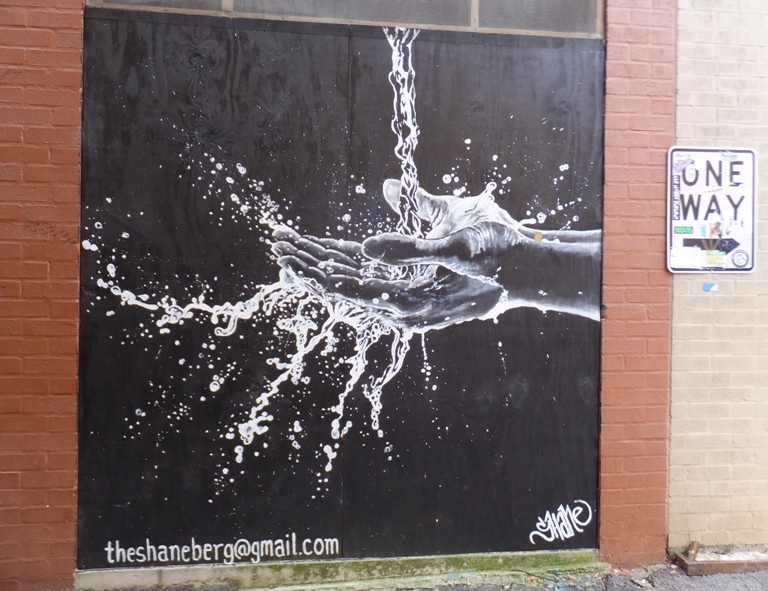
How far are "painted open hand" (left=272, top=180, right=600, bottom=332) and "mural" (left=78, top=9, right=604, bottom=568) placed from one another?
0.01 meters

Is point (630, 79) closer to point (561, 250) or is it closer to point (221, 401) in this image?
point (561, 250)

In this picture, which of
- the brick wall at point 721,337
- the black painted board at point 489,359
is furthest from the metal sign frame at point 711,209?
the black painted board at point 489,359

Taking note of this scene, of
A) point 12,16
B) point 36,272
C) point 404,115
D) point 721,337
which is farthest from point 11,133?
point 721,337

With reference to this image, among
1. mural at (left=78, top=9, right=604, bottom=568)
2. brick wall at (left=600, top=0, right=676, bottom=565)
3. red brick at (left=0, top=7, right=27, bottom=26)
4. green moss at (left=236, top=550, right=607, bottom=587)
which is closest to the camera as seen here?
red brick at (left=0, top=7, right=27, bottom=26)

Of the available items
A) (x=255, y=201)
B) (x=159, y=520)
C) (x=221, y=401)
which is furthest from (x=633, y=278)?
(x=159, y=520)

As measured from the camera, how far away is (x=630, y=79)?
161 inches

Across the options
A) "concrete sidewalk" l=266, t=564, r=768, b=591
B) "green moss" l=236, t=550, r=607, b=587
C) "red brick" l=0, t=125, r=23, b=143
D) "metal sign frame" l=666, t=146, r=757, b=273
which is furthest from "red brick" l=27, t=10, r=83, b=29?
"metal sign frame" l=666, t=146, r=757, b=273

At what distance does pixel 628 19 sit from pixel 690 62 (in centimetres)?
46

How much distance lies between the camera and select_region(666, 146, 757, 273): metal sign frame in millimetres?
4117

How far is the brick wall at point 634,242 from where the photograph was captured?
4.09m

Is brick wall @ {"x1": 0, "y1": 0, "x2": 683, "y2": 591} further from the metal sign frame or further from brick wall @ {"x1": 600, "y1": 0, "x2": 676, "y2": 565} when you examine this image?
the metal sign frame

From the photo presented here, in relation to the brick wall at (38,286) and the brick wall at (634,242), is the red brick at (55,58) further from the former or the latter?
the brick wall at (634,242)
